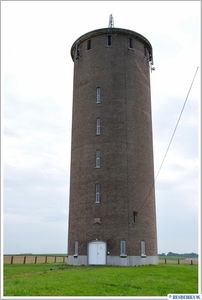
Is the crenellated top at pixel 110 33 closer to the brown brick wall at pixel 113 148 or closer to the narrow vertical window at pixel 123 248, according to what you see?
the brown brick wall at pixel 113 148

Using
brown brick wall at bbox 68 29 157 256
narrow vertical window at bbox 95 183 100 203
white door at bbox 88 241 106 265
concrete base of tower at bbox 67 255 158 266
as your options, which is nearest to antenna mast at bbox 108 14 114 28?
brown brick wall at bbox 68 29 157 256

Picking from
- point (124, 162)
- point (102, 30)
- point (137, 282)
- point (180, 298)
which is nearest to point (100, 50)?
point (102, 30)

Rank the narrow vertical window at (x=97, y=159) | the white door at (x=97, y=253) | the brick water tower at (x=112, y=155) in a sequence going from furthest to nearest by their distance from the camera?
the narrow vertical window at (x=97, y=159)
the brick water tower at (x=112, y=155)
the white door at (x=97, y=253)

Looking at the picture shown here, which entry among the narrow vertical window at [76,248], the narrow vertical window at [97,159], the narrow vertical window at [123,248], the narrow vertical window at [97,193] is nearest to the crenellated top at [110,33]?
the narrow vertical window at [97,159]

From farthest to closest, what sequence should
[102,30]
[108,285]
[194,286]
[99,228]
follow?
1. [102,30]
2. [99,228]
3. [194,286]
4. [108,285]

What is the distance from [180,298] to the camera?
11.5 meters

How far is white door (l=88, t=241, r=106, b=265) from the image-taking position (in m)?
28.6

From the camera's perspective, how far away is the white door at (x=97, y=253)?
93.9ft

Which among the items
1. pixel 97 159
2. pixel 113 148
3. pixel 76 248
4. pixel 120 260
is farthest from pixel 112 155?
pixel 120 260

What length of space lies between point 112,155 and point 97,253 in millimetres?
8279

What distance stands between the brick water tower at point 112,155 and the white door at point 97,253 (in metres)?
0.08

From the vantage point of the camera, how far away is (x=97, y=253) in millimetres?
28781

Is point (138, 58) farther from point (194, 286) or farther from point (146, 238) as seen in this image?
point (194, 286)

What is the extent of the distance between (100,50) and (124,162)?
11359 millimetres
